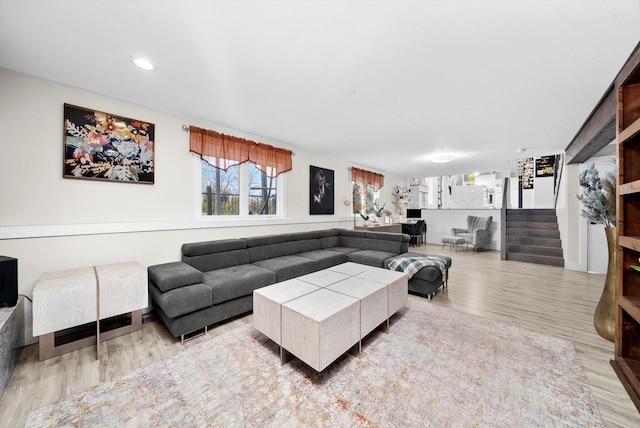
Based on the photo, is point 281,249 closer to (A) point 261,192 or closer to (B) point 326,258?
(B) point 326,258

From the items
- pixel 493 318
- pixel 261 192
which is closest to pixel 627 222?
pixel 493 318

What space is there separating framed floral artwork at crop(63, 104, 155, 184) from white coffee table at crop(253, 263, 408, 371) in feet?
6.60

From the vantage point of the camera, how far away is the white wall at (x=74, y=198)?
2.02 metres

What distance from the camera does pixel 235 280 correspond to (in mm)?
2502

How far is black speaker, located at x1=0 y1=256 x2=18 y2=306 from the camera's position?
67.0 inches

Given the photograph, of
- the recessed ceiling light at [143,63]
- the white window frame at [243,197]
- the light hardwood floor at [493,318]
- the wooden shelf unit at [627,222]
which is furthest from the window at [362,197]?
the recessed ceiling light at [143,63]

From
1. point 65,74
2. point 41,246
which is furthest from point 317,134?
point 41,246

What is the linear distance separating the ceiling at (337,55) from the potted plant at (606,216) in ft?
3.02

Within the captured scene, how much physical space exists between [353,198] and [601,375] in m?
4.66

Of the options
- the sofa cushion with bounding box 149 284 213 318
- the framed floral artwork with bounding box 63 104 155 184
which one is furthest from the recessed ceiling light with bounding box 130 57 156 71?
the sofa cushion with bounding box 149 284 213 318

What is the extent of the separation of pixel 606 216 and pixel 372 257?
2420mm

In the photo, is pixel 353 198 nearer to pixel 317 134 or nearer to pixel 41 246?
pixel 317 134

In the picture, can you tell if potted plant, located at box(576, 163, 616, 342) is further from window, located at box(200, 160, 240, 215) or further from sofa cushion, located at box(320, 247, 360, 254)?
window, located at box(200, 160, 240, 215)

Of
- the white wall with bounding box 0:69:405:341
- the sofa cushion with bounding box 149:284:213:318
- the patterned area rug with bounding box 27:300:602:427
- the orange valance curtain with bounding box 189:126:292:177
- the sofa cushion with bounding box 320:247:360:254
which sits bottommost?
the patterned area rug with bounding box 27:300:602:427
